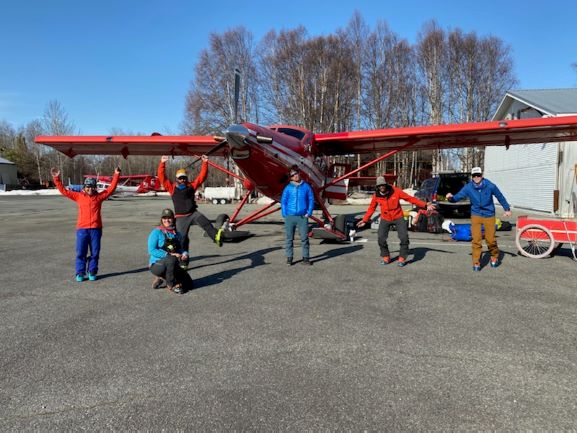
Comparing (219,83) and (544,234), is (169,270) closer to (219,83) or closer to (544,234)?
(544,234)

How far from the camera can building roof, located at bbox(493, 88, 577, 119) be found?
52.4 feet

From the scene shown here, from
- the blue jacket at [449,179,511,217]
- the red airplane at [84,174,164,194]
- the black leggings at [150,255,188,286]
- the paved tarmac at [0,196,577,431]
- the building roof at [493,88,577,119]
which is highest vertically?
the building roof at [493,88,577,119]

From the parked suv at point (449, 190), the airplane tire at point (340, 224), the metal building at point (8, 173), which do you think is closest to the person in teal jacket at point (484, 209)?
the airplane tire at point (340, 224)

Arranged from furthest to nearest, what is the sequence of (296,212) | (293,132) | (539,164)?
(539,164) < (293,132) < (296,212)

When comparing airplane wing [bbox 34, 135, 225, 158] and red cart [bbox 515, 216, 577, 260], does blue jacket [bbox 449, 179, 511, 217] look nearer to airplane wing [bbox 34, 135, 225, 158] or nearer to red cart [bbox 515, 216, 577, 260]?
red cart [bbox 515, 216, 577, 260]

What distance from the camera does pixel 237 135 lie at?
22.7 ft

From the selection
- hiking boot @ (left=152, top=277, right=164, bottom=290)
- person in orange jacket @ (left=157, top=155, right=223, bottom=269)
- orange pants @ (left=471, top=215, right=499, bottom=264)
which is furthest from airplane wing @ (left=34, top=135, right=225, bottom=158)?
orange pants @ (left=471, top=215, right=499, bottom=264)

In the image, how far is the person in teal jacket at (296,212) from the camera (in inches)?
268

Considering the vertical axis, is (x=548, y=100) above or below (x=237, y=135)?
above

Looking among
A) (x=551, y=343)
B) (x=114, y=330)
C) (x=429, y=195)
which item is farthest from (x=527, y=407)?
(x=429, y=195)

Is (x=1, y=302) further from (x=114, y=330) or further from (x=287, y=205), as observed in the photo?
(x=287, y=205)

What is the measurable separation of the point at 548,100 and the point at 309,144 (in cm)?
1592

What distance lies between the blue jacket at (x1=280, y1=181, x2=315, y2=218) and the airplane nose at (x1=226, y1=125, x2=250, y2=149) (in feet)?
4.18

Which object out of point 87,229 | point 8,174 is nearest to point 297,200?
point 87,229
